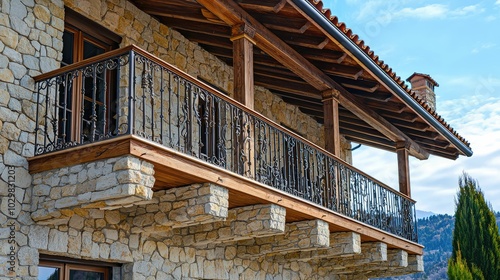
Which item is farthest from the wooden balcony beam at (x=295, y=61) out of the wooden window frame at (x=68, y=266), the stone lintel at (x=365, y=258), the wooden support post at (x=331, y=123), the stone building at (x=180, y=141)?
the wooden window frame at (x=68, y=266)

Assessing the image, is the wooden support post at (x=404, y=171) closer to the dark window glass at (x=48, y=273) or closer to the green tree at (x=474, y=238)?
the green tree at (x=474, y=238)

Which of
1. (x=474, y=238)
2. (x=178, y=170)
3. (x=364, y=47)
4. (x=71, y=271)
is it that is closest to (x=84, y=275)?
(x=71, y=271)

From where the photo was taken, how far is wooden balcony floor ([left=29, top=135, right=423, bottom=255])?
763 centimetres

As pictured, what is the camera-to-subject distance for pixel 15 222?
813 cm

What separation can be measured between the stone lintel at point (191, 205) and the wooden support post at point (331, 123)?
4141mm

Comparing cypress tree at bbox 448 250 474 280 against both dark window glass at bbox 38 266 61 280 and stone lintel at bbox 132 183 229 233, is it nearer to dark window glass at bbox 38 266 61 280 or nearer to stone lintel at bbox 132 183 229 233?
stone lintel at bbox 132 183 229 233

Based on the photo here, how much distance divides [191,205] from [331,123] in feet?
15.1

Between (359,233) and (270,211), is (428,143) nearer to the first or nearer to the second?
(359,233)

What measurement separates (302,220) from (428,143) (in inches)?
245

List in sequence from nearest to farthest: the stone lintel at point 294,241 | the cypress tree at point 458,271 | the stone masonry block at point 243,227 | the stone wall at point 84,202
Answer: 1. the stone wall at point 84,202
2. the stone masonry block at point 243,227
3. the stone lintel at point 294,241
4. the cypress tree at point 458,271

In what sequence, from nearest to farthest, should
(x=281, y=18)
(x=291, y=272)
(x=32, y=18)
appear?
(x=32, y=18), (x=281, y=18), (x=291, y=272)

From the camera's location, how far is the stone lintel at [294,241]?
11289 mm

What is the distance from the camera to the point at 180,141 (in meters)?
11.1

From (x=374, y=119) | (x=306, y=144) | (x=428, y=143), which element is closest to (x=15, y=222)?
(x=306, y=144)
